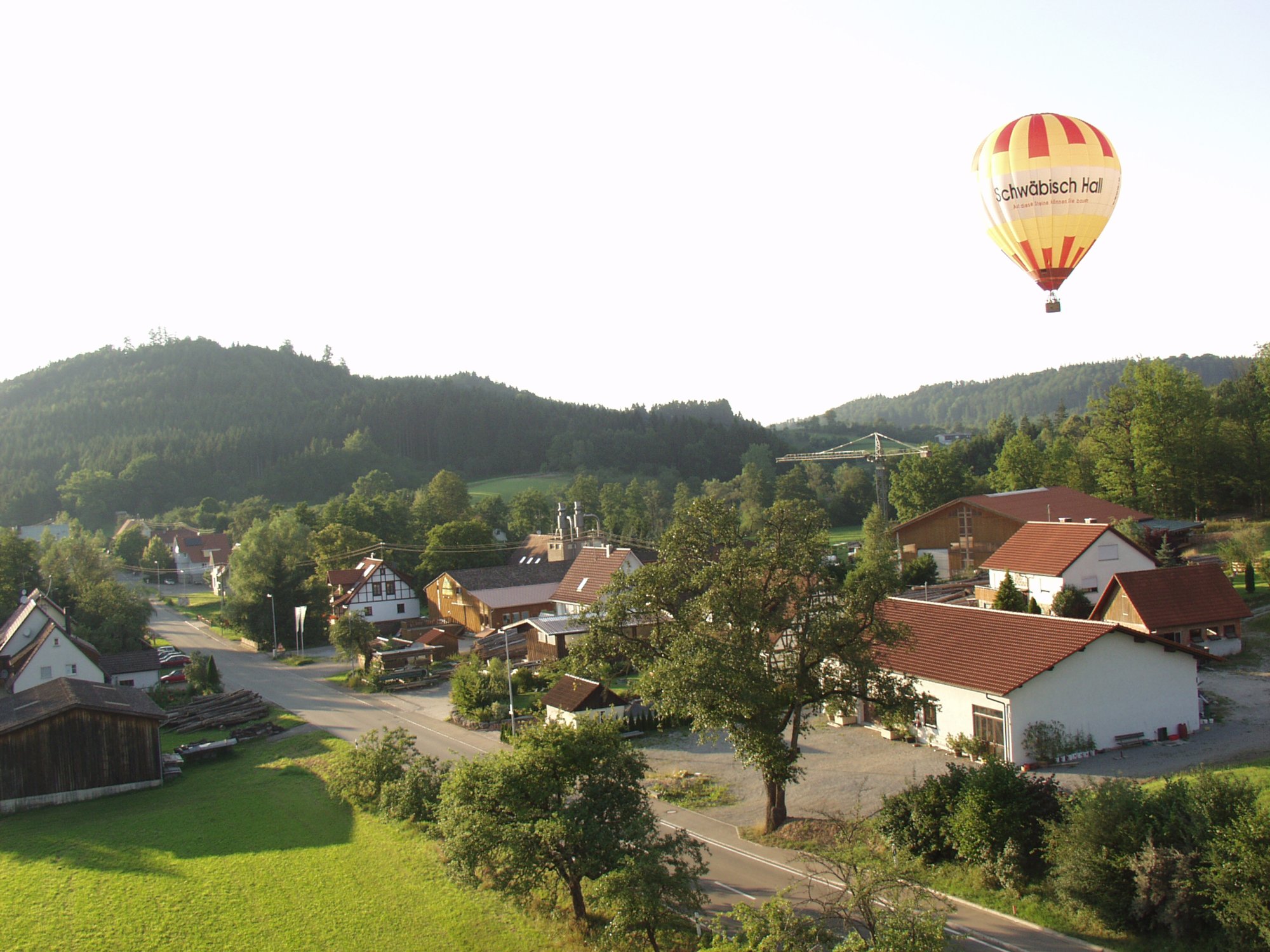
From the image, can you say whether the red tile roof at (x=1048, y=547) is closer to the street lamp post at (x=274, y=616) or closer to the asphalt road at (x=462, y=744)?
the asphalt road at (x=462, y=744)

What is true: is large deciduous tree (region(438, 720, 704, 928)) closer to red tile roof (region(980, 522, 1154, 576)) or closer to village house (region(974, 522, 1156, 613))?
village house (region(974, 522, 1156, 613))

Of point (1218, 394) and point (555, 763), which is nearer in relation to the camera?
point (555, 763)

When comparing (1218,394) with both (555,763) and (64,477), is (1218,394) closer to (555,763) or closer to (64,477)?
(555,763)

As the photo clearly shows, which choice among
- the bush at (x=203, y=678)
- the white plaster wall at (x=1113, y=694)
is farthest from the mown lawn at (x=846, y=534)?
the white plaster wall at (x=1113, y=694)

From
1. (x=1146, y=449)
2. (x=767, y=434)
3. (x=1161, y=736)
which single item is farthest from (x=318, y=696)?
(x=767, y=434)

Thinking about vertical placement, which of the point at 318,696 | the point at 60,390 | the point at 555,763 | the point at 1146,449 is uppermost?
the point at 60,390

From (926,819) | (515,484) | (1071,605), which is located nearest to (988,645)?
(926,819)

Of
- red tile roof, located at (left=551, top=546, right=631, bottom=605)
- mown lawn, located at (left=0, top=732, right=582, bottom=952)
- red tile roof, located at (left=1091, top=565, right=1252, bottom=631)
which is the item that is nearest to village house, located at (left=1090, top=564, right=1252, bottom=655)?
red tile roof, located at (left=1091, top=565, right=1252, bottom=631)
